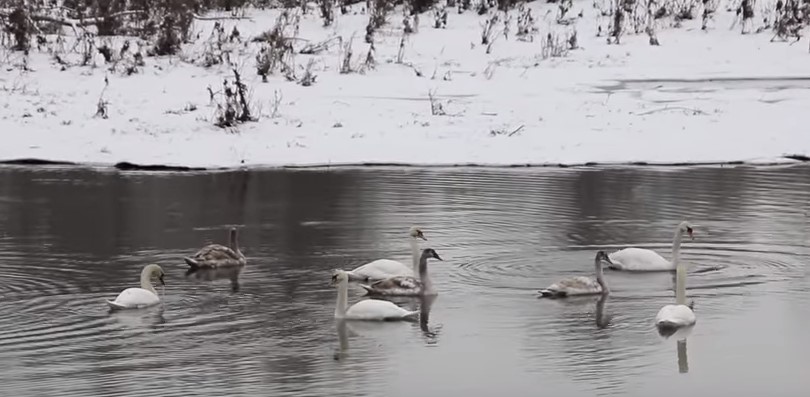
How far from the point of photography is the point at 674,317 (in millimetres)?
11227

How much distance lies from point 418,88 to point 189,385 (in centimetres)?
1658

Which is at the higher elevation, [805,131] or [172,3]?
[172,3]

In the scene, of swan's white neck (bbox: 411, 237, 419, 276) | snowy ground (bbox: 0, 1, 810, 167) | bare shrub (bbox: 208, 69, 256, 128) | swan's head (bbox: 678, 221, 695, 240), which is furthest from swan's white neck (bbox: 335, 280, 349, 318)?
bare shrub (bbox: 208, 69, 256, 128)

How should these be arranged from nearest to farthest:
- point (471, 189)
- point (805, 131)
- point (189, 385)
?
point (189, 385) → point (471, 189) → point (805, 131)

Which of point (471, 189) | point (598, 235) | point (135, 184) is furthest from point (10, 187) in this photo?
point (598, 235)

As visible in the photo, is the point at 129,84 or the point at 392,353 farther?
the point at 129,84

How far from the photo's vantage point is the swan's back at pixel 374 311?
11.7 metres

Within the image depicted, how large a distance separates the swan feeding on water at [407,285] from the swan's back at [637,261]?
5.79 feet

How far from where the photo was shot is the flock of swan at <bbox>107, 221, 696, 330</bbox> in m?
11.7

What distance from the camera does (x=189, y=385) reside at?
9633 millimetres

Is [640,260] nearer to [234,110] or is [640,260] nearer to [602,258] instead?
[602,258]

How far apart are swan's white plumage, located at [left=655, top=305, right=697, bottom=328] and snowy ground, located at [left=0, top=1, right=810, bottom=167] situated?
10396 mm

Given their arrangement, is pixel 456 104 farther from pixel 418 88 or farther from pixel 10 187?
pixel 10 187

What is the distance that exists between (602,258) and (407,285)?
159 centimetres
